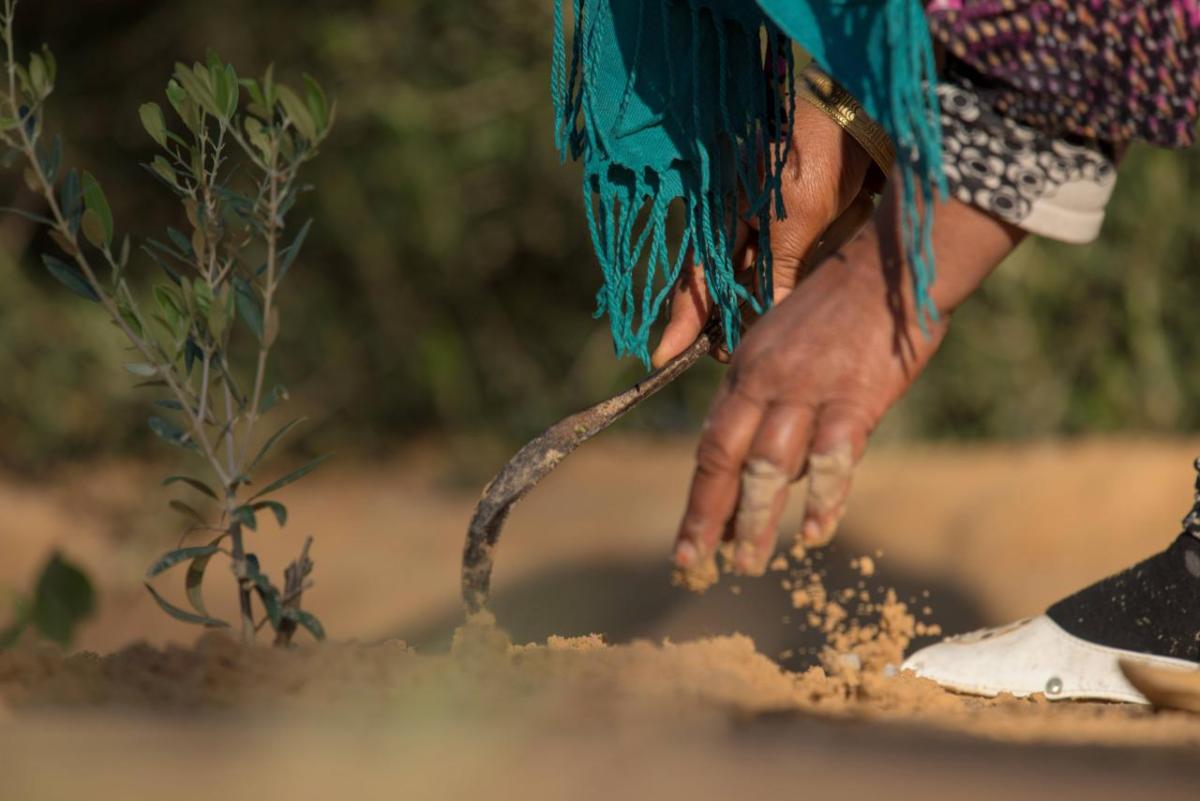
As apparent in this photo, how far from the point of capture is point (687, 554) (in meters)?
1.26

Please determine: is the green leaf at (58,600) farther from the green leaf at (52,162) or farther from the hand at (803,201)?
the hand at (803,201)

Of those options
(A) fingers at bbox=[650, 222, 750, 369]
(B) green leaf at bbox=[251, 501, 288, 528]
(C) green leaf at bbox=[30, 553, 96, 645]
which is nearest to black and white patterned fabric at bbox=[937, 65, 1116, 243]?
(A) fingers at bbox=[650, 222, 750, 369]

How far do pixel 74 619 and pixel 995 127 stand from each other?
54.4 inches

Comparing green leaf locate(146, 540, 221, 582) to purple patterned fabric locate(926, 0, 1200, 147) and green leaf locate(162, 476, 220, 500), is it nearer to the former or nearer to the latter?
green leaf locate(162, 476, 220, 500)

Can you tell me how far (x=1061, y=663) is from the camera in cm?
185

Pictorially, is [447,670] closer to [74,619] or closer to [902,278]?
[902,278]

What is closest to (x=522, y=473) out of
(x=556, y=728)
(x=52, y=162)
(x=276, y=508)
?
(x=276, y=508)

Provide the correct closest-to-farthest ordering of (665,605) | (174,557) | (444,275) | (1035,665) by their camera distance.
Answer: (174,557), (1035,665), (665,605), (444,275)

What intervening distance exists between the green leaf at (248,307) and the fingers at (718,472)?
0.52 metres

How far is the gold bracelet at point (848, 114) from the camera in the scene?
5.47ft

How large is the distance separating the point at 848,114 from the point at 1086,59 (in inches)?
18.1

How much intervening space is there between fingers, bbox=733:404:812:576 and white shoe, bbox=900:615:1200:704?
2.09ft

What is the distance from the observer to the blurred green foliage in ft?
14.6

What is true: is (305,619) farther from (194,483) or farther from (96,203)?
(96,203)
